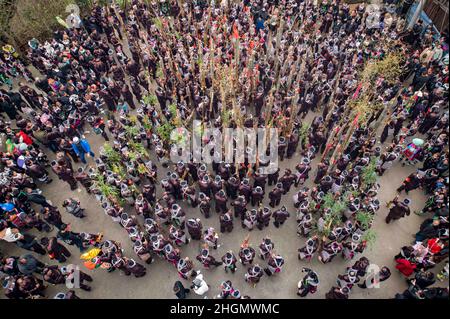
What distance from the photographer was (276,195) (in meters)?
10.2

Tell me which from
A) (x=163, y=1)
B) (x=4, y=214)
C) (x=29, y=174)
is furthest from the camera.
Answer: (x=163, y=1)

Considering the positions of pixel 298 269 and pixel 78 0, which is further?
pixel 78 0

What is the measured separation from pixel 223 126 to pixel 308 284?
6.67m

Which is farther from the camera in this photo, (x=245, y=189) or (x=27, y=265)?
(x=245, y=189)

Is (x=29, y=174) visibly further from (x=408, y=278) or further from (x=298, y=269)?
(x=408, y=278)

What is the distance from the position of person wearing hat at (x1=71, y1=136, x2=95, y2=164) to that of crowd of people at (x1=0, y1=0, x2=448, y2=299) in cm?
5

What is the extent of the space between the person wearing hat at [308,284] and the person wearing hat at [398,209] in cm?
372

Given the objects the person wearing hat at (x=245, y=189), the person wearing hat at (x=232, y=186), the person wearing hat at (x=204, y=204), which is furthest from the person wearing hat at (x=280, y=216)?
the person wearing hat at (x=204, y=204)

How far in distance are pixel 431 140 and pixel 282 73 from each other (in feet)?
23.2

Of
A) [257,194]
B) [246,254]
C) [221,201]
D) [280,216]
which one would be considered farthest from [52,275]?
[280,216]

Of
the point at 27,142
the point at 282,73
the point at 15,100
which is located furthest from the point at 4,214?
the point at 282,73

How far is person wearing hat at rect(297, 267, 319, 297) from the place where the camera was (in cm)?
832

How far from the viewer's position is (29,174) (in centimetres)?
1130

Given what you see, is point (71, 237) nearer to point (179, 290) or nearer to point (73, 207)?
point (73, 207)
